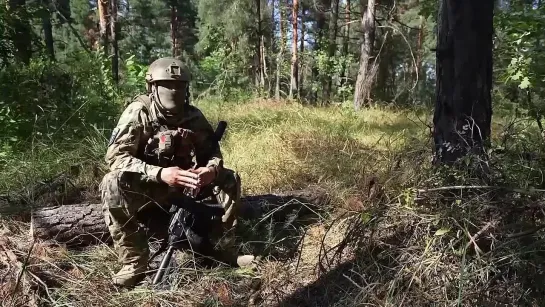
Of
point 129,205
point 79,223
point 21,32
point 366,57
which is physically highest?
point 21,32

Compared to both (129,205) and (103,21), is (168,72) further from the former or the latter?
(103,21)

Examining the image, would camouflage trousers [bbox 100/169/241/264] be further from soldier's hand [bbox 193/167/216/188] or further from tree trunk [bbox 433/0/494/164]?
tree trunk [bbox 433/0/494/164]

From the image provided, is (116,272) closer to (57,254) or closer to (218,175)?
(57,254)

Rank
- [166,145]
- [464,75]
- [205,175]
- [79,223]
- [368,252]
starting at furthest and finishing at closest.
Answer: [79,223]
[166,145]
[205,175]
[464,75]
[368,252]

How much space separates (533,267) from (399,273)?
1.77 feet

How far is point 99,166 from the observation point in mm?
4184

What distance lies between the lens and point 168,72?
275 cm

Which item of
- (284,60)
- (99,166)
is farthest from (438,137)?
(284,60)

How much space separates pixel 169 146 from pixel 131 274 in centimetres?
78

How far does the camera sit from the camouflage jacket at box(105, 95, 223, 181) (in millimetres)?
2672

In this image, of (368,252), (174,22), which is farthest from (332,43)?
(368,252)

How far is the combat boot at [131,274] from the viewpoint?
8.50 ft

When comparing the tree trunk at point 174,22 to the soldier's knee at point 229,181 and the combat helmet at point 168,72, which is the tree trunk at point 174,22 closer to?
the combat helmet at point 168,72

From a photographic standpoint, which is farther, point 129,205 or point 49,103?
point 49,103
